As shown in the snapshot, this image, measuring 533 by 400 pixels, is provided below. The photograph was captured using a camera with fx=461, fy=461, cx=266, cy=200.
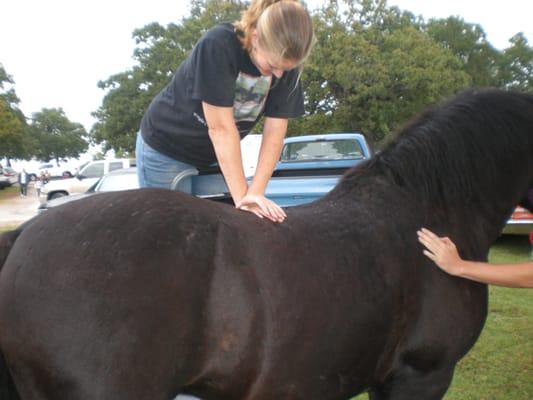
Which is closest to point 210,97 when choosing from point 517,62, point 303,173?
point 303,173

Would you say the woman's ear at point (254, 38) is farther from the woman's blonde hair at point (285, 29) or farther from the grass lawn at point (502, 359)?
the grass lawn at point (502, 359)

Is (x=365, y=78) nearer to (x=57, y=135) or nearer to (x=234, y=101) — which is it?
(x=234, y=101)

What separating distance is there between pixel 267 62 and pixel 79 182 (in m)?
17.8

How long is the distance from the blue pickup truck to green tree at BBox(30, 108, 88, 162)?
263 ft

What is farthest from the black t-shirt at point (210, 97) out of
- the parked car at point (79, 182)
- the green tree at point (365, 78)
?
the green tree at point (365, 78)

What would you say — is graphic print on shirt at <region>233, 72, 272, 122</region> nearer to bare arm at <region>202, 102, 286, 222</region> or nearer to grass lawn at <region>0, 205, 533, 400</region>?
bare arm at <region>202, 102, 286, 222</region>

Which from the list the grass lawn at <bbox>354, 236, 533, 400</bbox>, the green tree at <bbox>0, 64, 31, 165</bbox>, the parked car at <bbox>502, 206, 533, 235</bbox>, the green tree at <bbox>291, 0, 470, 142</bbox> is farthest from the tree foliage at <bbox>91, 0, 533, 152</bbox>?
the grass lawn at <bbox>354, 236, 533, 400</bbox>

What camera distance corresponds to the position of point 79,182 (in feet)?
59.3

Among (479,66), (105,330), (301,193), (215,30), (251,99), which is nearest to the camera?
(105,330)

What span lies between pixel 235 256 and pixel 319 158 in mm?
7027

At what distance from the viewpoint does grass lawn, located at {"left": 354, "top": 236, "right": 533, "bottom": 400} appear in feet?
11.1

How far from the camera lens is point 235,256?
56.8 inches

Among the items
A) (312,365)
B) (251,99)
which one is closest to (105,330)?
(312,365)

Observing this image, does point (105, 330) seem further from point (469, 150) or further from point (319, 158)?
point (319, 158)
